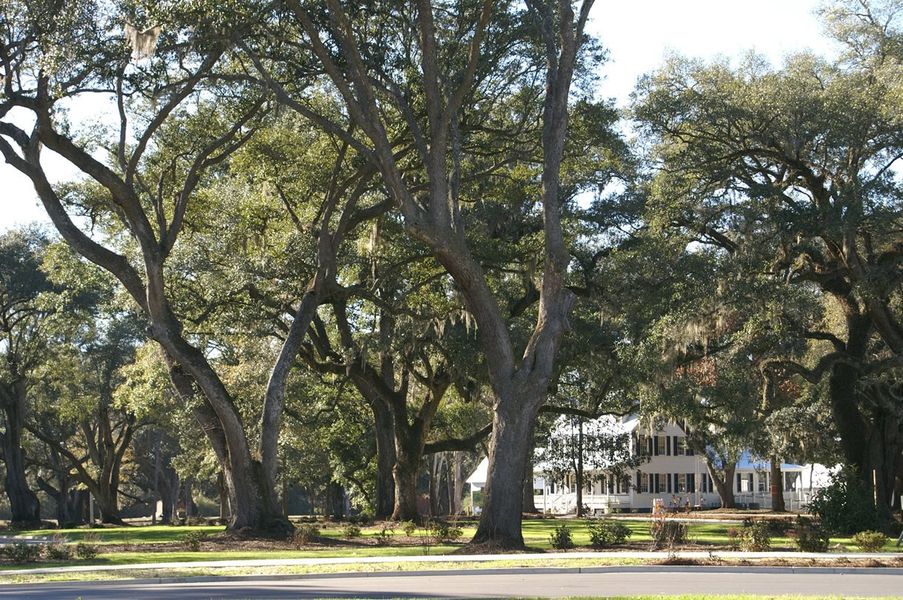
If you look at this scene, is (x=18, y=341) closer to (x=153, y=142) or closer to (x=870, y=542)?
(x=153, y=142)

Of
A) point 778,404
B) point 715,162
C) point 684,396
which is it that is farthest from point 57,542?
point 778,404

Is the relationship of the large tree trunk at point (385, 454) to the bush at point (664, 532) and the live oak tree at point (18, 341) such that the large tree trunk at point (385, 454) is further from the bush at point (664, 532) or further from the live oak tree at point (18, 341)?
the live oak tree at point (18, 341)

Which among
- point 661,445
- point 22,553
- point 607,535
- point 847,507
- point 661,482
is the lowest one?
point 22,553

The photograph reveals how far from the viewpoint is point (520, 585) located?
53.3ft

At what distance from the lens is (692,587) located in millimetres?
15492

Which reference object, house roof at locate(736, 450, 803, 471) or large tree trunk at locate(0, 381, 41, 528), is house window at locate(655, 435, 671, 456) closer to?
house roof at locate(736, 450, 803, 471)

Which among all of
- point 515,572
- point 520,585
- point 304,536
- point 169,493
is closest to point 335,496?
point 169,493

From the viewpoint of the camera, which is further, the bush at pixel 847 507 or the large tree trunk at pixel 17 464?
the large tree trunk at pixel 17 464

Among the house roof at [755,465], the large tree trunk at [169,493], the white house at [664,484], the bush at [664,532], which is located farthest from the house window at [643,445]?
the bush at [664,532]

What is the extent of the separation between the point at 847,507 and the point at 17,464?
42.0 metres

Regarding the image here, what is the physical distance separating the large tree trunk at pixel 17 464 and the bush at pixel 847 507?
40.0 meters

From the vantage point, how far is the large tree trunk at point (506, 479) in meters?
23.6

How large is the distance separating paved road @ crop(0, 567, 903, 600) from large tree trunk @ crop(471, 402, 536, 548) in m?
4.64

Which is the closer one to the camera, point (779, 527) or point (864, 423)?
point (779, 527)
